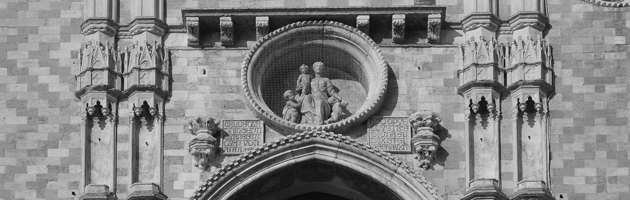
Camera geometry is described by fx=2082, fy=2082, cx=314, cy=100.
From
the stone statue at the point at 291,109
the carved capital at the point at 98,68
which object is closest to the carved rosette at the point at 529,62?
the stone statue at the point at 291,109

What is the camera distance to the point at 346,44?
3288 centimetres

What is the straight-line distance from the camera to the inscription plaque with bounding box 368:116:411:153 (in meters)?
32.0

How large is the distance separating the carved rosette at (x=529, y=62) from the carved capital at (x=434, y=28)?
1065 millimetres

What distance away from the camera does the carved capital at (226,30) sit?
3266 cm

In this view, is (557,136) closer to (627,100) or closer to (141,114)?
(627,100)

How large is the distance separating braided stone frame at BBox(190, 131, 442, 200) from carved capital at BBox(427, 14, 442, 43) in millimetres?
2166

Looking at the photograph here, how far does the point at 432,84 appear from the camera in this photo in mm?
32469

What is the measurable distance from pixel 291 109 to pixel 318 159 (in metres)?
1.00

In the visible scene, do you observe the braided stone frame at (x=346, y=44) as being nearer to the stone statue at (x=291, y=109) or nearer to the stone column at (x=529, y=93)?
the stone statue at (x=291, y=109)

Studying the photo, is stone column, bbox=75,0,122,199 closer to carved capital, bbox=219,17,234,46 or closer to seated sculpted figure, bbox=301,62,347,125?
carved capital, bbox=219,17,234,46

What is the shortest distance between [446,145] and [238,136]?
10.5ft

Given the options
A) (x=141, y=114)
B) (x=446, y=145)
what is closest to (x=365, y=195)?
(x=446, y=145)

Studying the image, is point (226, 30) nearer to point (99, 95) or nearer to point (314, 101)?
point (314, 101)

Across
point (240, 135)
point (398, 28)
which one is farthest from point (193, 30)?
point (398, 28)
